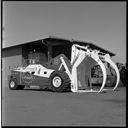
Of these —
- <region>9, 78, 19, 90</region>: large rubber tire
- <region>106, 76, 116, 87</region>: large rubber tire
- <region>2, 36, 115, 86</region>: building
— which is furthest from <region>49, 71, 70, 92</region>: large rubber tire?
<region>106, 76, 116, 87</region>: large rubber tire

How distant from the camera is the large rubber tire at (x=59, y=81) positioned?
36.6ft

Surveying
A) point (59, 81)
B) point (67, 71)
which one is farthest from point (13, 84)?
point (67, 71)

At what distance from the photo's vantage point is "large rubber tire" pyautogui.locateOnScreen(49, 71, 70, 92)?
36.6 ft

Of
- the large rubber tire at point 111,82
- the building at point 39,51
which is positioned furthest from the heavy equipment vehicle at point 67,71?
the large rubber tire at point 111,82

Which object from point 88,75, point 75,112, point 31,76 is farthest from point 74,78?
point 75,112

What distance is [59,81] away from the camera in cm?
1138

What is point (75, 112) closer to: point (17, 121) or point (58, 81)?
point (17, 121)

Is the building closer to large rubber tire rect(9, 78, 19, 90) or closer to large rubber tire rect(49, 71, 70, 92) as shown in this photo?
large rubber tire rect(9, 78, 19, 90)

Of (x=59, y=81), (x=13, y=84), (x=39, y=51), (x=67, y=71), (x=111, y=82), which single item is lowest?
(x=111, y=82)

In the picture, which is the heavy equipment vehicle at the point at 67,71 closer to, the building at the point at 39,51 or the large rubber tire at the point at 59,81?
the large rubber tire at the point at 59,81

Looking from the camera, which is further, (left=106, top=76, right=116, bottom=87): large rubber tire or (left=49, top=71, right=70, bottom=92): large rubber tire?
(left=106, top=76, right=116, bottom=87): large rubber tire

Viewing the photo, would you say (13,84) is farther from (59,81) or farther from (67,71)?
(67,71)

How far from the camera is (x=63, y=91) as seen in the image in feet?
37.0

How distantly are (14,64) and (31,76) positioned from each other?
3.11 meters
